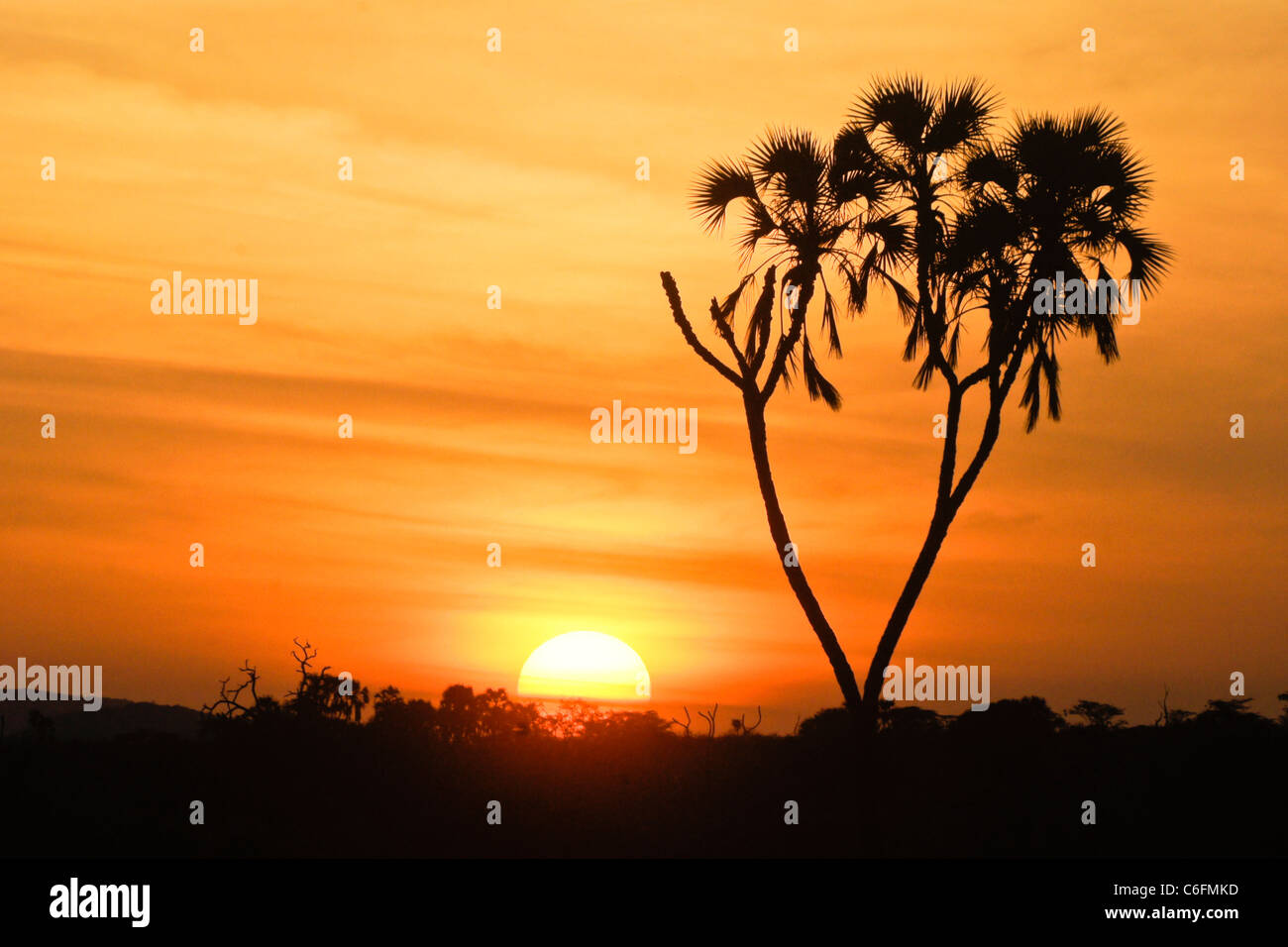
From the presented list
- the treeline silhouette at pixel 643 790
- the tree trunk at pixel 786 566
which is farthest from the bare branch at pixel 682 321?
the treeline silhouette at pixel 643 790

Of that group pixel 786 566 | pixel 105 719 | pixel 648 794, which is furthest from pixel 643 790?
pixel 105 719

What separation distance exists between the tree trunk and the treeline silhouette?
76cm

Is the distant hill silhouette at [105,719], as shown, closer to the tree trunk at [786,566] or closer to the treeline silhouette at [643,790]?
the treeline silhouette at [643,790]

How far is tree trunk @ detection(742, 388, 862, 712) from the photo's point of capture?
25.7 meters

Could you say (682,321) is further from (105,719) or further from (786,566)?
(105,719)

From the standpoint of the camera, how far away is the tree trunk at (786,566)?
84.4ft

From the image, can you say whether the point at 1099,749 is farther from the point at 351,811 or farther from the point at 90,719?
the point at 90,719

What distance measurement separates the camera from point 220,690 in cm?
2602

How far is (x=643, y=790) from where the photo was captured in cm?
2530

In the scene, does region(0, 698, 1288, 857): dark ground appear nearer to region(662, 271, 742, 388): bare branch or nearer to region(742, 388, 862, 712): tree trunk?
region(742, 388, 862, 712): tree trunk

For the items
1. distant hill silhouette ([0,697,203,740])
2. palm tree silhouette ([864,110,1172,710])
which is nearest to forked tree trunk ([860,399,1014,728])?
palm tree silhouette ([864,110,1172,710])

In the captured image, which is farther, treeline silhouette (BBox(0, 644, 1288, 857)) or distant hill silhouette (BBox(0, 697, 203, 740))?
distant hill silhouette (BBox(0, 697, 203, 740))
